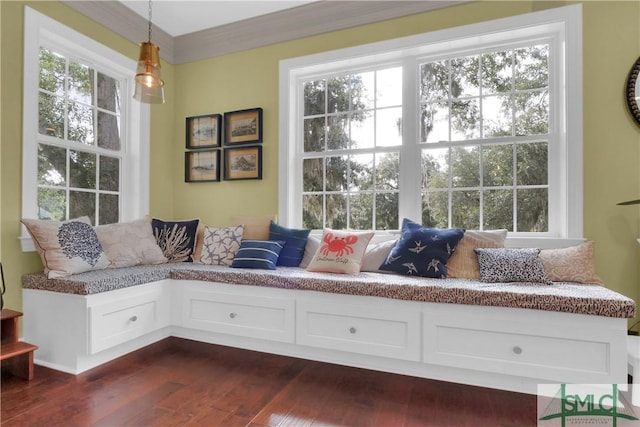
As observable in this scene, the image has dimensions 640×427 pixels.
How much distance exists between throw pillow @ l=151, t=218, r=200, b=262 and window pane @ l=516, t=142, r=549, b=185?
2.90m

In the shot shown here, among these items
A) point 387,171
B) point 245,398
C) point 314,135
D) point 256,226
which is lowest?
point 245,398

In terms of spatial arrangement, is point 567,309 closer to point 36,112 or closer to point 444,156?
point 444,156

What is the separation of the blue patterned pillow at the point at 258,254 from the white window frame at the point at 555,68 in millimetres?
1160

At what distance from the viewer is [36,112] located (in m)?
2.64

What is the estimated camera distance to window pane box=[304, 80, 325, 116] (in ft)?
11.3

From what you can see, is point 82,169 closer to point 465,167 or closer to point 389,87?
point 389,87

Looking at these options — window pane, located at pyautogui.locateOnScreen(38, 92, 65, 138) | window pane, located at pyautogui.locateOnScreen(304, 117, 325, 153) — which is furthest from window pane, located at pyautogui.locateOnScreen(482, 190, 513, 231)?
window pane, located at pyautogui.locateOnScreen(38, 92, 65, 138)

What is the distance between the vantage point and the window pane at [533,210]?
272 centimetres

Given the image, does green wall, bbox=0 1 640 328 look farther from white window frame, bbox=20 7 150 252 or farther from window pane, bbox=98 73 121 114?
window pane, bbox=98 73 121 114

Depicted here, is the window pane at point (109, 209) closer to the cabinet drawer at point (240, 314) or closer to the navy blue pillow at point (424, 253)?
the cabinet drawer at point (240, 314)

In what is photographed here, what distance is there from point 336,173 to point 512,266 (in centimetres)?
172

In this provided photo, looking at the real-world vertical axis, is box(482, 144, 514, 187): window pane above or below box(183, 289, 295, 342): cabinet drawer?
above

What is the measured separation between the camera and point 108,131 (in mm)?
3367

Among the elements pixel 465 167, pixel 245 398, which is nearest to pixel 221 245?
pixel 245 398
